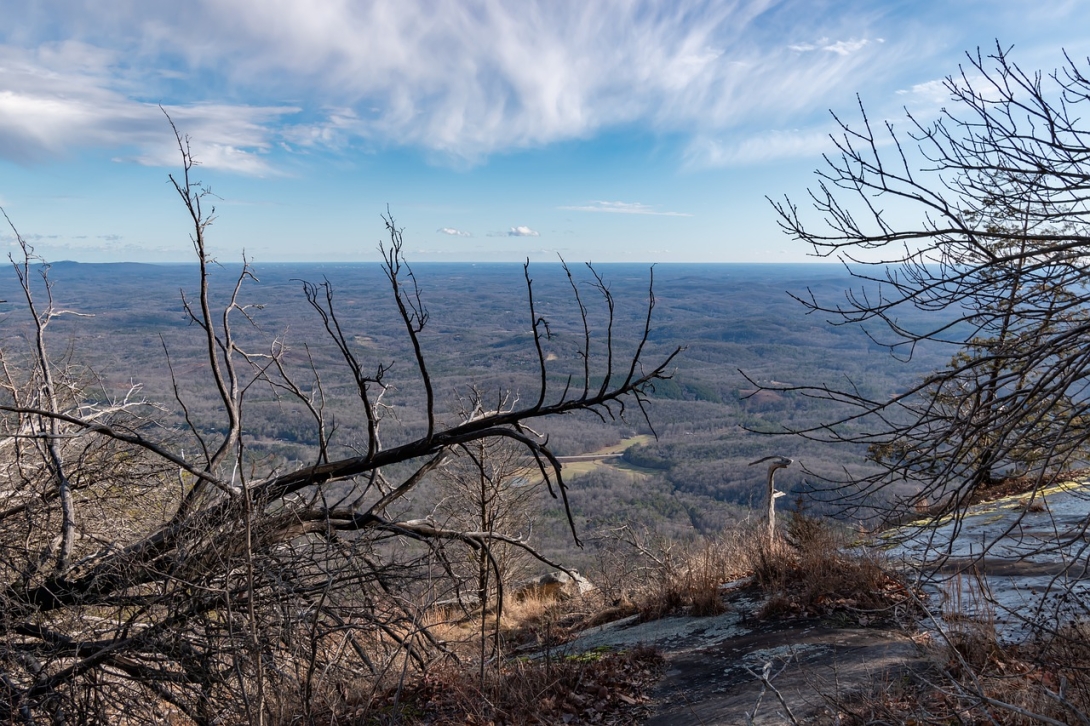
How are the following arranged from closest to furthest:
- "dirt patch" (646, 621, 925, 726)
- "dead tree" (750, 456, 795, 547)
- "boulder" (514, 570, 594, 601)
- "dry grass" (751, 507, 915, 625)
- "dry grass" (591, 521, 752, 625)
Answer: "dirt patch" (646, 621, 925, 726) < "dry grass" (751, 507, 915, 625) < "dry grass" (591, 521, 752, 625) < "dead tree" (750, 456, 795, 547) < "boulder" (514, 570, 594, 601)

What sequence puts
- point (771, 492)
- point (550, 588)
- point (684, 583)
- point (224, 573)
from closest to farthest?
point (224, 573), point (684, 583), point (771, 492), point (550, 588)

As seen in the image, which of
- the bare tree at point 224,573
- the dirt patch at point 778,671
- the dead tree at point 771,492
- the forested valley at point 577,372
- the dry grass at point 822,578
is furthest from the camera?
the forested valley at point 577,372

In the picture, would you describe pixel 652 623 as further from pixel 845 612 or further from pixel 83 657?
pixel 83 657

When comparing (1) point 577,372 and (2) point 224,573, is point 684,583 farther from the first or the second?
(1) point 577,372

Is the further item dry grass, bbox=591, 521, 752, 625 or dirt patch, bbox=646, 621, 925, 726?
dry grass, bbox=591, 521, 752, 625

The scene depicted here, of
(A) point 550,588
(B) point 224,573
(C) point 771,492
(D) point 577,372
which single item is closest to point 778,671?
(B) point 224,573

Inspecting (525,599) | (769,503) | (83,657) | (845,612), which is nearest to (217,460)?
(83,657)

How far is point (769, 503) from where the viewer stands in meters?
10.4

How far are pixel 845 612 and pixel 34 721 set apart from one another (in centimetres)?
657

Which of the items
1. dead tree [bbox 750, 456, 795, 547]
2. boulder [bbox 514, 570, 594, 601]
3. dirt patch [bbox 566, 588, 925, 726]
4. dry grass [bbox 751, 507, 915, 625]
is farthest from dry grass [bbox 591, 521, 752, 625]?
boulder [bbox 514, 570, 594, 601]

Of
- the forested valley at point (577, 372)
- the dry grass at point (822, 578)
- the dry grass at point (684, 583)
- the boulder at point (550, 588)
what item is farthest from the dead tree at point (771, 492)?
the boulder at point (550, 588)

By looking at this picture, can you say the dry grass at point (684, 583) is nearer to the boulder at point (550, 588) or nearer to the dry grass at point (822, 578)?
the dry grass at point (822, 578)

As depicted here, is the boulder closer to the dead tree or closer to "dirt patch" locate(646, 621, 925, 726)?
the dead tree

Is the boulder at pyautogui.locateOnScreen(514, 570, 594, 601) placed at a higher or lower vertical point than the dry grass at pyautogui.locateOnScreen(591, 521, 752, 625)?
lower
